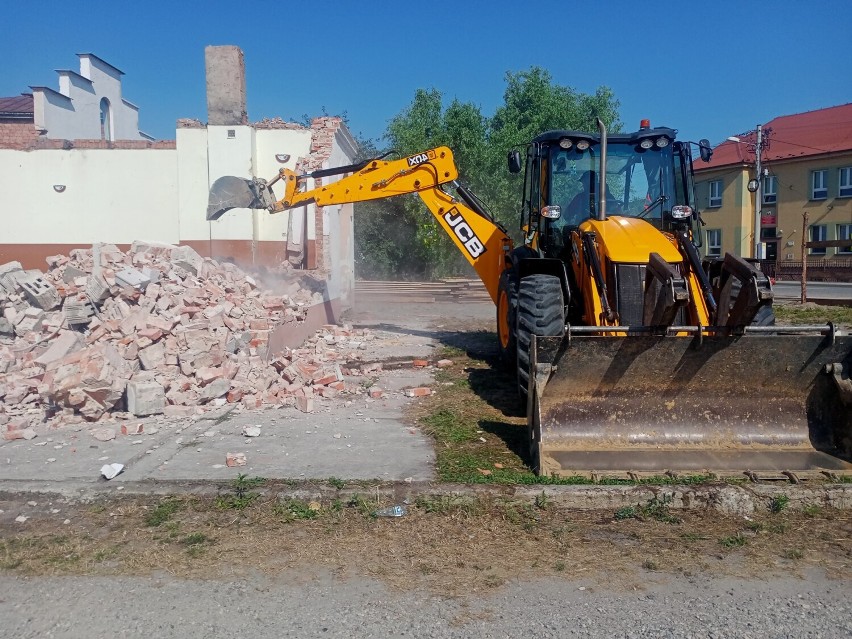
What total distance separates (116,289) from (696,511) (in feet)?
26.3

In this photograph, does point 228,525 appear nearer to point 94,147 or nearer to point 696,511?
point 696,511

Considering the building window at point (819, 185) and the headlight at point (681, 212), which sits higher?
the building window at point (819, 185)

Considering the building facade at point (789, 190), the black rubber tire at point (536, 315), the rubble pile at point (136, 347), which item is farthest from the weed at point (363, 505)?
the building facade at point (789, 190)

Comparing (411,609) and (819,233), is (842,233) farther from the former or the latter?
(411,609)

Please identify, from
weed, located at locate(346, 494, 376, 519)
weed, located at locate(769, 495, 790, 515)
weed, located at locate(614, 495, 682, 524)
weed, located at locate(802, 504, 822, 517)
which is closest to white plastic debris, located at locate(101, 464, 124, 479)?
weed, located at locate(346, 494, 376, 519)

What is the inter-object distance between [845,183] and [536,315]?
124 feet

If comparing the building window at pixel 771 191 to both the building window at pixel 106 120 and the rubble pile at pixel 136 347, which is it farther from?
the rubble pile at pixel 136 347

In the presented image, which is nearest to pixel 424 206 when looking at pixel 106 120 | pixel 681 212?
pixel 106 120

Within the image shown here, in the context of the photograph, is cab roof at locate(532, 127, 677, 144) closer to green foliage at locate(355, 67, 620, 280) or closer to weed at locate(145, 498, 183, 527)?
weed at locate(145, 498, 183, 527)

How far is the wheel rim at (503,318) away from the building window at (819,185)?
3587 cm

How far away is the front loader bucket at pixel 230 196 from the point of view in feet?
38.7

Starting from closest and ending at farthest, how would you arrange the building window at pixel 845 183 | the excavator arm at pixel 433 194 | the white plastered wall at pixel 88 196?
the excavator arm at pixel 433 194, the white plastered wall at pixel 88 196, the building window at pixel 845 183

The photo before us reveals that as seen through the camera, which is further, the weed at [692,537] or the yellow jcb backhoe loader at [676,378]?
the yellow jcb backhoe loader at [676,378]

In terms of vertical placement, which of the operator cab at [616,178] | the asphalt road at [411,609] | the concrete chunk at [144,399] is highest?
the operator cab at [616,178]
